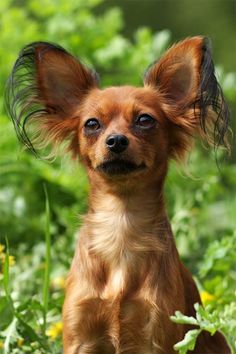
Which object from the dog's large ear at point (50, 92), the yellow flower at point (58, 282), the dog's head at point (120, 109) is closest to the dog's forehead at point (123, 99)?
the dog's head at point (120, 109)

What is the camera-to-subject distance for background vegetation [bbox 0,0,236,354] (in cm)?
519

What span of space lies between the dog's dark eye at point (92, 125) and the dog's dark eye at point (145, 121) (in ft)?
0.61

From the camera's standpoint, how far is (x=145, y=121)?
4.64m

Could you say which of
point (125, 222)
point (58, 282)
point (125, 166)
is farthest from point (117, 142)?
point (58, 282)

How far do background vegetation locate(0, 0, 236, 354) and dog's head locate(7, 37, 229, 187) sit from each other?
0.72ft

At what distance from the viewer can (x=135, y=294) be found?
4.52 metres

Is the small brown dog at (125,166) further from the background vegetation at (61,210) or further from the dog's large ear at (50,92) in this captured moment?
the background vegetation at (61,210)

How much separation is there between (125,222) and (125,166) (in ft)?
1.16

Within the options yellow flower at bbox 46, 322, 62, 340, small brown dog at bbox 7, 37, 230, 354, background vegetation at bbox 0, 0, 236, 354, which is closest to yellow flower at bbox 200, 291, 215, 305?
background vegetation at bbox 0, 0, 236, 354

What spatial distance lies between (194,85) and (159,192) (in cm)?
56

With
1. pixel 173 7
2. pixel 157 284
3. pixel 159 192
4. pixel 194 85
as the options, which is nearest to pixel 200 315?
pixel 157 284

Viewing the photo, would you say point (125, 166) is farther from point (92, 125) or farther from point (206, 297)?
point (206, 297)

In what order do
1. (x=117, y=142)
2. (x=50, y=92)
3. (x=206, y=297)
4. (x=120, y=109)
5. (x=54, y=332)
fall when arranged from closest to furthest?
(x=117, y=142) → (x=120, y=109) → (x=50, y=92) → (x=54, y=332) → (x=206, y=297)

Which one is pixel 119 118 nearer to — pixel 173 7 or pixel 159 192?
pixel 159 192
